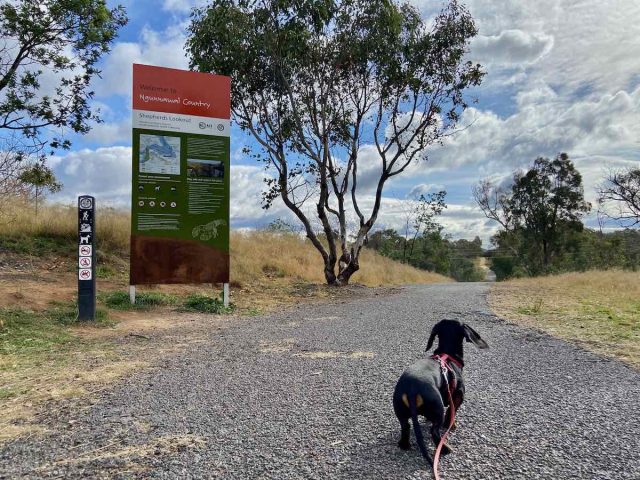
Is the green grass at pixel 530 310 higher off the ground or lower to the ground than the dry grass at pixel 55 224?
lower

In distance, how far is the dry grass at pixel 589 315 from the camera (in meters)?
5.91

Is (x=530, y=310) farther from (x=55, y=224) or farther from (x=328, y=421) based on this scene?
(x=55, y=224)

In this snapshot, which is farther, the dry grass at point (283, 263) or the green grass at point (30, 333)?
the dry grass at point (283, 263)

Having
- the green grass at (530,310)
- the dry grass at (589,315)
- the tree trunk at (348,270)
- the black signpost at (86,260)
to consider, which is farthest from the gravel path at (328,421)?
the tree trunk at (348,270)

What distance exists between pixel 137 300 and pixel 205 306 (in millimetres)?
1315

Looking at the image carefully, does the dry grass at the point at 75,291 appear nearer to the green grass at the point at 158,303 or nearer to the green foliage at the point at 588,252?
the green grass at the point at 158,303

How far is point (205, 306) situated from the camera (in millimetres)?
9609

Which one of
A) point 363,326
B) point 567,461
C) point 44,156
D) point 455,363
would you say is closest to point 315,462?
point 455,363

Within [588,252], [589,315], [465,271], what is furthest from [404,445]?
[465,271]

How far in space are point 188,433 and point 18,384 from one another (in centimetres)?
222

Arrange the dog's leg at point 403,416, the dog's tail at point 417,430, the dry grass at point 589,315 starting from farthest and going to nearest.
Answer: the dry grass at point 589,315
the dog's leg at point 403,416
the dog's tail at point 417,430

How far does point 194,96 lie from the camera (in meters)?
9.70

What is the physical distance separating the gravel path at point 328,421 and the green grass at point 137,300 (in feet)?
13.5

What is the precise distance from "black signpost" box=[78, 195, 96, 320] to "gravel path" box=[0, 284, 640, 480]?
291 centimetres
